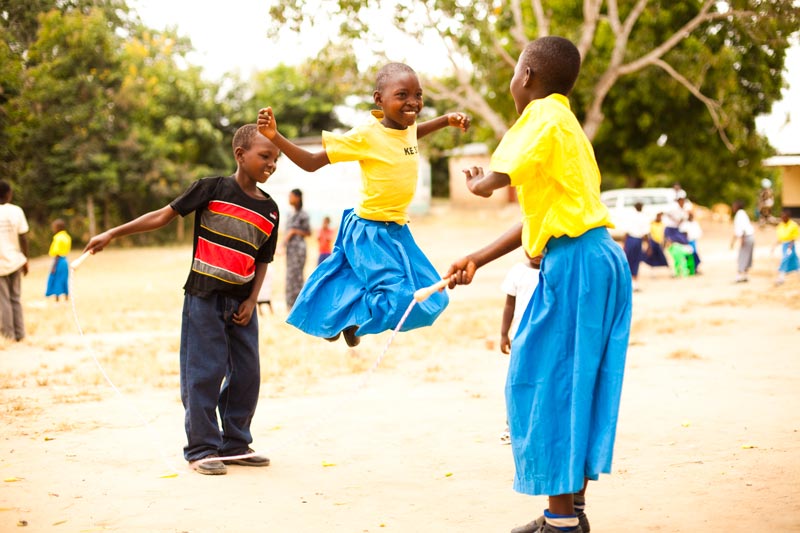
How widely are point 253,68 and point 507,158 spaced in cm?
3862

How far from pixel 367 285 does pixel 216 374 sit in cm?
106

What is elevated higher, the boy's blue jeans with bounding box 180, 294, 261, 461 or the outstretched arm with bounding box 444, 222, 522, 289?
the outstretched arm with bounding box 444, 222, 522, 289

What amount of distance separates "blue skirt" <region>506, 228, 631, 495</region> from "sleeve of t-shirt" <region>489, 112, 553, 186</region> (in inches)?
14.8

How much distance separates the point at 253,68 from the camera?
40.7m

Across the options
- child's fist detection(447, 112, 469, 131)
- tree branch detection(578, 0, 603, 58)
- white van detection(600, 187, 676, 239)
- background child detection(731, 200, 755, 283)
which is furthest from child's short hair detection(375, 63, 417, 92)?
white van detection(600, 187, 676, 239)

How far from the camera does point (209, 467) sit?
529 centimetres

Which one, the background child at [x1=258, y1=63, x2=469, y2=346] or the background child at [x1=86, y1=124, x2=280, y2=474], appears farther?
the background child at [x1=86, y1=124, x2=280, y2=474]

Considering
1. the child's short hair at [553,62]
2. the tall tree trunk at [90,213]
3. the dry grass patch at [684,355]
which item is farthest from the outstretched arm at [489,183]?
the tall tree trunk at [90,213]

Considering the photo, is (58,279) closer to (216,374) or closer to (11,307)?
(11,307)

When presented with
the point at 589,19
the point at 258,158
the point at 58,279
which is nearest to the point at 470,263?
the point at 258,158

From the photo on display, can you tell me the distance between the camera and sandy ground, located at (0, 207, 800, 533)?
14.6 feet

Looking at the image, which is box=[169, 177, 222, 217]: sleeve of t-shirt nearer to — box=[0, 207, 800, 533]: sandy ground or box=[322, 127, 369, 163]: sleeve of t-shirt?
box=[322, 127, 369, 163]: sleeve of t-shirt

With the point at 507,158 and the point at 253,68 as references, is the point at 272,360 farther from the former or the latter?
the point at 253,68

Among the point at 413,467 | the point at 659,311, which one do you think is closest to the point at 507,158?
the point at 413,467
